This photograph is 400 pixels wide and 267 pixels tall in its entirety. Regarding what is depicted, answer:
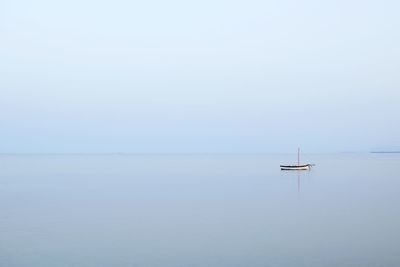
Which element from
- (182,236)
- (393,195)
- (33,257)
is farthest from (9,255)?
(393,195)

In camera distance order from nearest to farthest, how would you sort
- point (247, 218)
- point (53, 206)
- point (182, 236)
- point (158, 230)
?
point (182, 236) < point (158, 230) < point (247, 218) < point (53, 206)

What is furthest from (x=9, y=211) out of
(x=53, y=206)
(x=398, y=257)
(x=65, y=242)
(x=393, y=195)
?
(x=393, y=195)

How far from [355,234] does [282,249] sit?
22.3ft

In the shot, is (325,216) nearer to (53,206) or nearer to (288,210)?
(288,210)

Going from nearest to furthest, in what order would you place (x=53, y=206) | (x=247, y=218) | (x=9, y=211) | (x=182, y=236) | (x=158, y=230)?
(x=182, y=236) < (x=158, y=230) < (x=247, y=218) < (x=9, y=211) < (x=53, y=206)

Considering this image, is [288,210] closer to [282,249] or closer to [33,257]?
[282,249]

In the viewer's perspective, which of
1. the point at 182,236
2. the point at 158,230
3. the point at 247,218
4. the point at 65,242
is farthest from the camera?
the point at 247,218

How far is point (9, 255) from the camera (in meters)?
24.1

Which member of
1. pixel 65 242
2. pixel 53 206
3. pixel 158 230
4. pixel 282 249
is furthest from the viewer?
pixel 53 206

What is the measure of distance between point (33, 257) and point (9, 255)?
145 centimetres

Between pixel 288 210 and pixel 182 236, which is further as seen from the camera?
pixel 288 210

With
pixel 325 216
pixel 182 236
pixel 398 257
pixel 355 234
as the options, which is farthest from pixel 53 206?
pixel 398 257

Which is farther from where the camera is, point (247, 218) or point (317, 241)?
point (247, 218)

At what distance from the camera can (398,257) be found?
2350 centimetres
